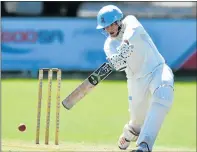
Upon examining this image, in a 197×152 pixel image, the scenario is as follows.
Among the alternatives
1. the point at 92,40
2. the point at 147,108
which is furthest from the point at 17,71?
the point at 147,108

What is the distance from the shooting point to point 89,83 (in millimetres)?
6996

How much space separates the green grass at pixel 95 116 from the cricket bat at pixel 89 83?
1.37m

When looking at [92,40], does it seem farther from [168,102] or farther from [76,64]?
[168,102]

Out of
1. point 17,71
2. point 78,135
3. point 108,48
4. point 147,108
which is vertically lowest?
point 17,71

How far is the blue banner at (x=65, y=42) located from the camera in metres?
16.9

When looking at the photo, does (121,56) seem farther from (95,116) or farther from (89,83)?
(95,116)

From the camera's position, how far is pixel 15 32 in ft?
55.7

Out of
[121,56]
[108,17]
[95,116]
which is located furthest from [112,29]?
[95,116]

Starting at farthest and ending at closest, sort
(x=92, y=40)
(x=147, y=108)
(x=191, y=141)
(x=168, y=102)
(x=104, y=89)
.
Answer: (x=92, y=40)
(x=104, y=89)
(x=191, y=141)
(x=147, y=108)
(x=168, y=102)

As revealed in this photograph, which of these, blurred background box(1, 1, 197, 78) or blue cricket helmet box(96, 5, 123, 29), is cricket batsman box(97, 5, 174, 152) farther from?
blurred background box(1, 1, 197, 78)

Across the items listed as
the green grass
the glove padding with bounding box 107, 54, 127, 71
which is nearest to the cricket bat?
the glove padding with bounding box 107, 54, 127, 71

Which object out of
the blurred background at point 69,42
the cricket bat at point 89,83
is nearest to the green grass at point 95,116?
the blurred background at point 69,42

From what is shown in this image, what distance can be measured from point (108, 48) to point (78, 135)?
10.8 feet

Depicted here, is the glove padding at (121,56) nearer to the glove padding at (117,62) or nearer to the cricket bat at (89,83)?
the glove padding at (117,62)
